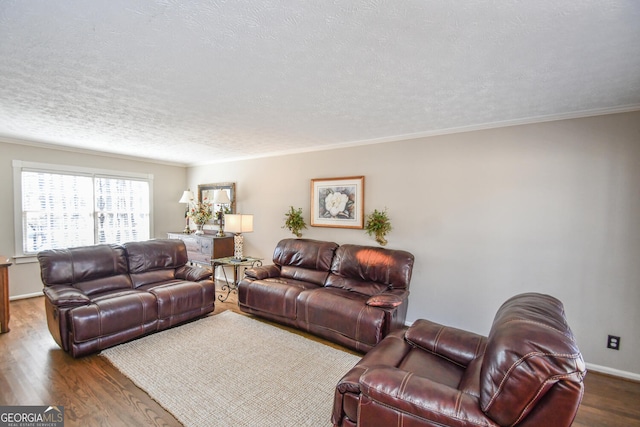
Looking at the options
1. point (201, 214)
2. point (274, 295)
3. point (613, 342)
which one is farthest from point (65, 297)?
point (613, 342)

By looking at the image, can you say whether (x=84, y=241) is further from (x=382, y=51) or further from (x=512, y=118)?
(x=512, y=118)

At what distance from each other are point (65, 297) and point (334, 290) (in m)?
2.74

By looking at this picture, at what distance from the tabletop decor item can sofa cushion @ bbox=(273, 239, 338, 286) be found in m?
2.11

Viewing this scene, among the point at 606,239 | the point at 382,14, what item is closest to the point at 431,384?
the point at 382,14

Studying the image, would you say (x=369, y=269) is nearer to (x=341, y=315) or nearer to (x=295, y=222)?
(x=341, y=315)

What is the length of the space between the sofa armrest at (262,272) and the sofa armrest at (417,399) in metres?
2.71

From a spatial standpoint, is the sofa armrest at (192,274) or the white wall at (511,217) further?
the sofa armrest at (192,274)

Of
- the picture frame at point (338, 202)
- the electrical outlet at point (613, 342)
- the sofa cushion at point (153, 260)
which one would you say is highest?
the picture frame at point (338, 202)

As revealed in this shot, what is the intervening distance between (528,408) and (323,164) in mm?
3728

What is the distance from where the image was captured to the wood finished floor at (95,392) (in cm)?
200

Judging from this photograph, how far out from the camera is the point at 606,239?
2641 millimetres

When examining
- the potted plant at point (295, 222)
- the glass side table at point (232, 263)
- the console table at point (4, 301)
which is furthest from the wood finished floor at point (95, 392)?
the potted plant at point (295, 222)

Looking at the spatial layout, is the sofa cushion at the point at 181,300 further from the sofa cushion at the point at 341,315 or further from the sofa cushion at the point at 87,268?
the sofa cushion at the point at 341,315

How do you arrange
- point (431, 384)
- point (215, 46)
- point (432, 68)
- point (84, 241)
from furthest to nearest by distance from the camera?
point (84, 241) < point (432, 68) < point (215, 46) < point (431, 384)
